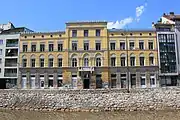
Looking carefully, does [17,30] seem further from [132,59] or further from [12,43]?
[132,59]

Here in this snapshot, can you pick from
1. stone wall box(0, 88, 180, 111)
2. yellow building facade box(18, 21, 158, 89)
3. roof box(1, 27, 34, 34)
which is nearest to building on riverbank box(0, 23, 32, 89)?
roof box(1, 27, 34, 34)

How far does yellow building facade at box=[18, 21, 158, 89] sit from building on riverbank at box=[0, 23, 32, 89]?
8.71ft

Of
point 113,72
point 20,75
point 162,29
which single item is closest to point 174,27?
point 162,29

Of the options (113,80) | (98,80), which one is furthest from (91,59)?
(113,80)

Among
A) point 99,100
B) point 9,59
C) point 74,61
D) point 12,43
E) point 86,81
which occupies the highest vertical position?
point 12,43

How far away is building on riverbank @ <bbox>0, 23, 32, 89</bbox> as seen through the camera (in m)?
68.0

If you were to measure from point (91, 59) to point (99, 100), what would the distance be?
23626mm

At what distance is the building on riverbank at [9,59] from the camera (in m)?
68.0

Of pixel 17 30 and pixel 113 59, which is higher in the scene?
Result: pixel 17 30

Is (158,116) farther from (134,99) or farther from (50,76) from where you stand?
(50,76)

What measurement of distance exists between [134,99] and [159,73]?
2379cm

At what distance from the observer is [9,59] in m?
69.1

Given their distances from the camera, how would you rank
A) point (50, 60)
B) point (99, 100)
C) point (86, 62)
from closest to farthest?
point (99, 100), point (86, 62), point (50, 60)

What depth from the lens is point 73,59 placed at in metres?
65.4
